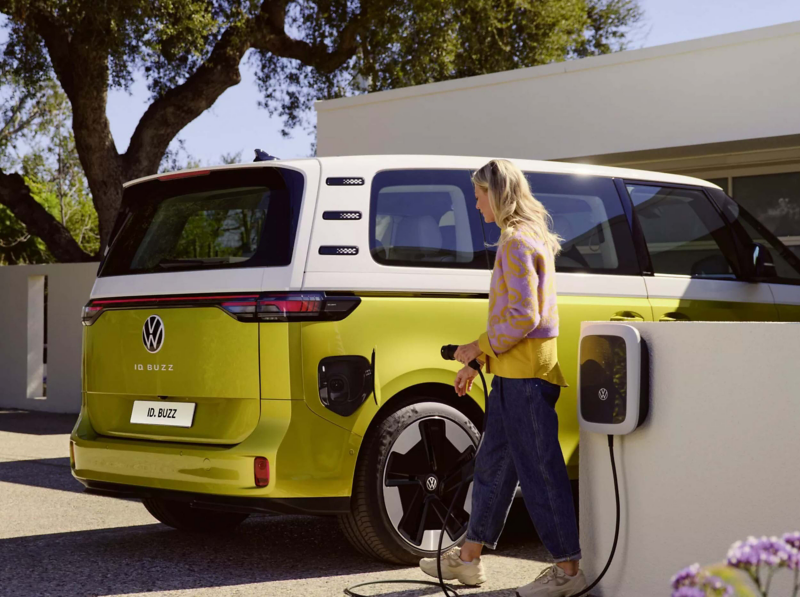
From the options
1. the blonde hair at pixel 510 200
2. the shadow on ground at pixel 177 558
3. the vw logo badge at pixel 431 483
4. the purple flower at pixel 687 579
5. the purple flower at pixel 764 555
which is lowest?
the shadow on ground at pixel 177 558

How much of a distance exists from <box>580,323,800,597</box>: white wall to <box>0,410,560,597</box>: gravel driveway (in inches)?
27.3

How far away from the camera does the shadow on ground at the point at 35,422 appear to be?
1337 centimetres

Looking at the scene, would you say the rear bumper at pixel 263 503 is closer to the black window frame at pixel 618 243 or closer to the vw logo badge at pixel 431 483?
the vw logo badge at pixel 431 483

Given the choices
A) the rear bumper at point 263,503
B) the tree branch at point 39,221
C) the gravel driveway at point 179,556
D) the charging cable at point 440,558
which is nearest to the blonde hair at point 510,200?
the charging cable at point 440,558

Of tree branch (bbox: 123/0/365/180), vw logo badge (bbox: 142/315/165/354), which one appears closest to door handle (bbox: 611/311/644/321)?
vw logo badge (bbox: 142/315/165/354)

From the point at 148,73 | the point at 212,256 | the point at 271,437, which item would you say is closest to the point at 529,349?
the point at 271,437

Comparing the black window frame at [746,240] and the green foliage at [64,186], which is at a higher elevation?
the green foliage at [64,186]

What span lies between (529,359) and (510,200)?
2.28 ft

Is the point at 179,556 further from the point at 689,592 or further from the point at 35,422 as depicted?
the point at 35,422

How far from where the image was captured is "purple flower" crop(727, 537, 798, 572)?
6.96 feet

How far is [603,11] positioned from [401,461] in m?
20.7

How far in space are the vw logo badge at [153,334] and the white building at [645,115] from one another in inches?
286

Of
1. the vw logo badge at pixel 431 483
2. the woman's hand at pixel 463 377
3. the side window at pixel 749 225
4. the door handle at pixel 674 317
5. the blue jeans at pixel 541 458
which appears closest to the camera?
the blue jeans at pixel 541 458

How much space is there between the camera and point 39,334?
16.5 m
